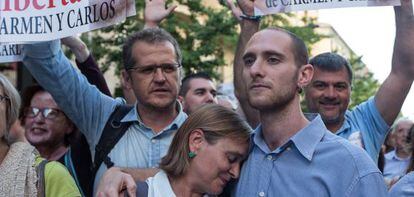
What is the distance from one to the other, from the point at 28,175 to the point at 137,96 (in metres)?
0.83

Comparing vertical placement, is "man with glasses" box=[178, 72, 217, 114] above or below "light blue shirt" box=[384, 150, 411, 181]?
above

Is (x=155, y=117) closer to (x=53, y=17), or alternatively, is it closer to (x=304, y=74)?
(x=53, y=17)

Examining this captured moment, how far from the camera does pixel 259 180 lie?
348cm

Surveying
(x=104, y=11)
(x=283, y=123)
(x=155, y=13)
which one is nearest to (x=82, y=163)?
(x=104, y=11)

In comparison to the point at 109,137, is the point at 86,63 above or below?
above

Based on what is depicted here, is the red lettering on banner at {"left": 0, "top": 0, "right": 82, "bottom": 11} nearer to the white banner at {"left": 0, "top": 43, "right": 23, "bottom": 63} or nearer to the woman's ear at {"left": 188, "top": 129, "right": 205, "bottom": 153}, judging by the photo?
the white banner at {"left": 0, "top": 43, "right": 23, "bottom": 63}

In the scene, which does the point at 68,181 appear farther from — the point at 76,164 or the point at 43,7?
the point at 43,7

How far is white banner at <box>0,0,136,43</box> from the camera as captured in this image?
430 cm

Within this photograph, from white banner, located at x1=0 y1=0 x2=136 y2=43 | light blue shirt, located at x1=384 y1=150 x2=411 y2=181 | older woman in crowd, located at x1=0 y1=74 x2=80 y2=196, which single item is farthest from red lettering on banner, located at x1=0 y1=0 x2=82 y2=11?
light blue shirt, located at x1=384 y1=150 x2=411 y2=181

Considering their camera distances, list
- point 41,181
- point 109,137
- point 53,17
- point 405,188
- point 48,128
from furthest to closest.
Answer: point 48,128 < point 53,17 < point 109,137 < point 405,188 < point 41,181

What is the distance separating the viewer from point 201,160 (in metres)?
3.55

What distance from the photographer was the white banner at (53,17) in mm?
4305

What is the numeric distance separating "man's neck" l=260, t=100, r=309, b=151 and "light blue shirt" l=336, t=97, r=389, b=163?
1044mm

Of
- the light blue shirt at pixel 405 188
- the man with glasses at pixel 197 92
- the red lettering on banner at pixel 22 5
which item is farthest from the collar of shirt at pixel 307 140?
the man with glasses at pixel 197 92
